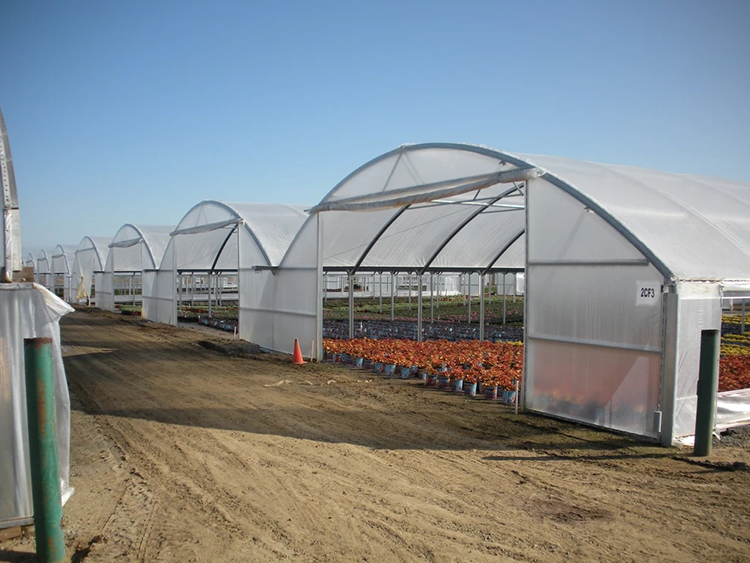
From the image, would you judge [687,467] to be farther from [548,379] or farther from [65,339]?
[65,339]

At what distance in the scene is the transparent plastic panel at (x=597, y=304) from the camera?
26.0 feet

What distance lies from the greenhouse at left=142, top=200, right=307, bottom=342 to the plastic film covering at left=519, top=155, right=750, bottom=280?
992cm

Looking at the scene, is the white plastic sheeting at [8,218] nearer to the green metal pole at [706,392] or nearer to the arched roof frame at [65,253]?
the green metal pole at [706,392]

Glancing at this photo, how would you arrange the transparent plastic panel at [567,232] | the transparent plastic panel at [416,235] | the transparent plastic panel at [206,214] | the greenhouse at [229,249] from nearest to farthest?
the transparent plastic panel at [567,232] → the transparent plastic panel at [416,235] → the greenhouse at [229,249] → the transparent plastic panel at [206,214]

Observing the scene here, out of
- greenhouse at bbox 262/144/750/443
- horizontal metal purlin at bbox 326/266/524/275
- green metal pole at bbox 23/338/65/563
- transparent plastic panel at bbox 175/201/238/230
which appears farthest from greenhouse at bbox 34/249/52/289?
green metal pole at bbox 23/338/65/563

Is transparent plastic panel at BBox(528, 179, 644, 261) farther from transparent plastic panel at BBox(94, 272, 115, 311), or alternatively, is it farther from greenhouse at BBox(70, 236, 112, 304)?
greenhouse at BBox(70, 236, 112, 304)

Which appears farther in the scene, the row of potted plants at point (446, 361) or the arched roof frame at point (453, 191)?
the row of potted plants at point (446, 361)

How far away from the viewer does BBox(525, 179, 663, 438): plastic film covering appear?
7.94 metres

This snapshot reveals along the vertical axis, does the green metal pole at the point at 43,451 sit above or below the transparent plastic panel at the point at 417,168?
below

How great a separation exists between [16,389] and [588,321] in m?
7.13

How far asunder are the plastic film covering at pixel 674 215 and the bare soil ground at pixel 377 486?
8.14 feet

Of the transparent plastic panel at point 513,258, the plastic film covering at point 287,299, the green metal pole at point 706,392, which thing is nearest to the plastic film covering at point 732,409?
the green metal pole at point 706,392

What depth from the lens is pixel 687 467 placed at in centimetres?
679

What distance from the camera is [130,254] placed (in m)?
33.8
